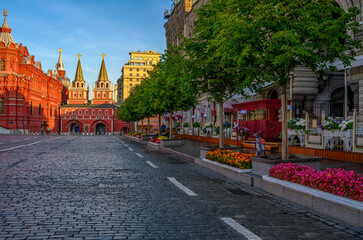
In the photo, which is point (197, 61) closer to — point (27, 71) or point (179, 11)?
point (179, 11)

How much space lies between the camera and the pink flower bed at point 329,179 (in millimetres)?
5303

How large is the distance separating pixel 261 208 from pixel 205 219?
1.39 m

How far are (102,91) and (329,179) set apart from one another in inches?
4662

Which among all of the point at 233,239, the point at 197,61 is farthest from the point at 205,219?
the point at 197,61

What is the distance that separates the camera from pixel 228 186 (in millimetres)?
8406

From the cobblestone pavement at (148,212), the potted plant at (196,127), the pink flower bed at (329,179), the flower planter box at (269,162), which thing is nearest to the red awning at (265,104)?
the flower planter box at (269,162)

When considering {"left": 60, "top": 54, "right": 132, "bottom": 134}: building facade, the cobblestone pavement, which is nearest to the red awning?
the cobblestone pavement

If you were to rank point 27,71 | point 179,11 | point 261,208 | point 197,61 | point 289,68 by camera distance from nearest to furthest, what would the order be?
point 261,208 → point 289,68 → point 197,61 → point 179,11 → point 27,71

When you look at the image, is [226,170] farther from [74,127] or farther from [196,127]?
[74,127]

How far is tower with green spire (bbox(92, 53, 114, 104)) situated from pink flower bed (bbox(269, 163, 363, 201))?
116503 mm

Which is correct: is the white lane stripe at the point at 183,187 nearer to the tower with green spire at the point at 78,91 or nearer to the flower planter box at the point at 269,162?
the flower planter box at the point at 269,162

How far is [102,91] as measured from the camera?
119375 millimetres

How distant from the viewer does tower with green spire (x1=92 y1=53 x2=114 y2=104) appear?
119375mm

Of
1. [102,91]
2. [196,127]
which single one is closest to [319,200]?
[196,127]
